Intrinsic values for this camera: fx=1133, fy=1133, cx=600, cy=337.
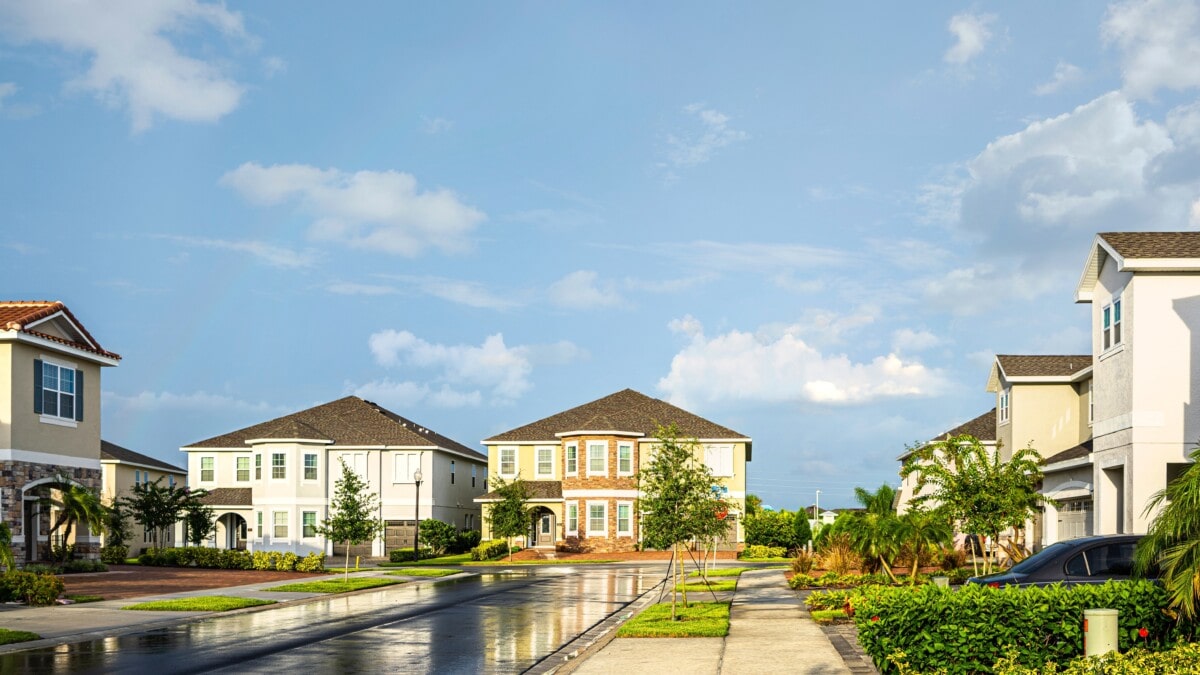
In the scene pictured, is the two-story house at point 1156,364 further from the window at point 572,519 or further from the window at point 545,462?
the window at point 545,462

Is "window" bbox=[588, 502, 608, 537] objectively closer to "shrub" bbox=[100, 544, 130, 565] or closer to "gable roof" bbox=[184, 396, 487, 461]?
"gable roof" bbox=[184, 396, 487, 461]

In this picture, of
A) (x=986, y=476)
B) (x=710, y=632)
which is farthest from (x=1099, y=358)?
(x=710, y=632)

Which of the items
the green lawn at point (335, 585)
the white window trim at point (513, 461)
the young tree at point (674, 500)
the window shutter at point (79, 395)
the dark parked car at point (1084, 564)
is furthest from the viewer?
the white window trim at point (513, 461)

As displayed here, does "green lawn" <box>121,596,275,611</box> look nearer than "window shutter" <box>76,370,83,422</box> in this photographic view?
Yes

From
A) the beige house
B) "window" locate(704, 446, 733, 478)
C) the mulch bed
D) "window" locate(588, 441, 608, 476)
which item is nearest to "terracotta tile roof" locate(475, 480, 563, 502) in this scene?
"window" locate(588, 441, 608, 476)

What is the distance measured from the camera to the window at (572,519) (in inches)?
2387

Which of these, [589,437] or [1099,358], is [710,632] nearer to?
[1099,358]

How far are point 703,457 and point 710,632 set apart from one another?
43.7m

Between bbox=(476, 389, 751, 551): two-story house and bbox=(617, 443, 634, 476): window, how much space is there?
54mm

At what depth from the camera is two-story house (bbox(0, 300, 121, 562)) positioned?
109ft

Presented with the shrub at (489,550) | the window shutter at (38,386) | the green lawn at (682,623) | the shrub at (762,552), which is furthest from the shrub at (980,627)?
the shrub at (489,550)

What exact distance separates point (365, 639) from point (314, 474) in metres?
42.5

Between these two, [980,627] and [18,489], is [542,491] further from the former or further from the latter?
[980,627]

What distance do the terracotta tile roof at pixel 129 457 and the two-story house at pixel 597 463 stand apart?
67.0 ft
